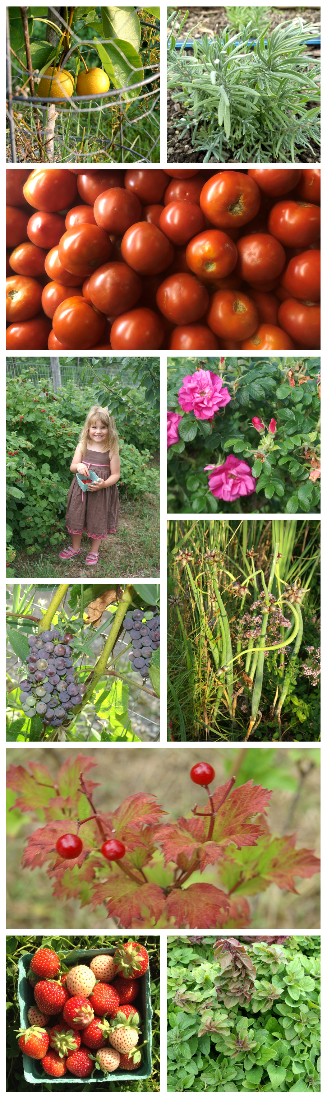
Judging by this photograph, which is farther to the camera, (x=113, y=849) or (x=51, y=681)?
(x=51, y=681)

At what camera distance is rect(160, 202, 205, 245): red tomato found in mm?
1583

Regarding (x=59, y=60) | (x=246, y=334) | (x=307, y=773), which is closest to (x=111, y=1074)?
(x=307, y=773)

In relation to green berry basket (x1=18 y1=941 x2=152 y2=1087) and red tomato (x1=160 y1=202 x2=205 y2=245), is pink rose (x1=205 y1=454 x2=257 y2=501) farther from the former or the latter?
green berry basket (x1=18 y1=941 x2=152 y2=1087)

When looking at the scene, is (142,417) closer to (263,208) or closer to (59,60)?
(263,208)

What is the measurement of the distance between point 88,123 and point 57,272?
314 millimetres

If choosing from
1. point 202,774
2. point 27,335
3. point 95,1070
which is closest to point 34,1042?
point 95,1070

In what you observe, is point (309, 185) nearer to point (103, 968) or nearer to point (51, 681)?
point (51, 681)

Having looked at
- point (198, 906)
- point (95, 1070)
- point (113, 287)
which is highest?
point (113, 287)

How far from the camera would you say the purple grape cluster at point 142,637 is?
5.43ft

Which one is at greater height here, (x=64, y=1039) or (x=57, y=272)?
(x=57, y=272)

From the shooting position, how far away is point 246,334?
161 centimetres

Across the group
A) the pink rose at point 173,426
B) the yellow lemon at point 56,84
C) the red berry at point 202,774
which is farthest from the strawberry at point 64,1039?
the yellow lemon at point 56,84

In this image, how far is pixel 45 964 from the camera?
1622 mm

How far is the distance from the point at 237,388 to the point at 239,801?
0.90 meters
